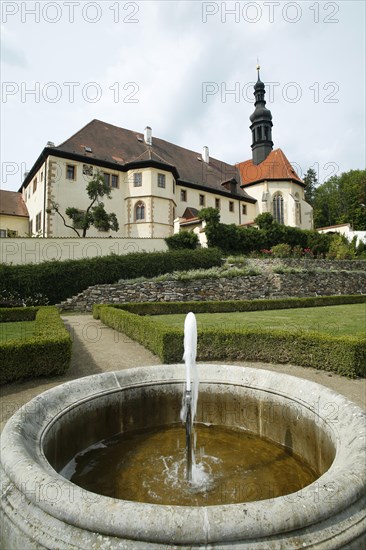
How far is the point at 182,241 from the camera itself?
84.9 feet

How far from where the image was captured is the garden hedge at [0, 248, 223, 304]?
1781 centimetres

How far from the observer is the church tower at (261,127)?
4772 cm

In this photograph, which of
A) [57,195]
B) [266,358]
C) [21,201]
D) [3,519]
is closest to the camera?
[3,519]

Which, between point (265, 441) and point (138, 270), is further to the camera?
point (138, 270)

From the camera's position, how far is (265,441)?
3768 mm

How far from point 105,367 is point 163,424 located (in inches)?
140

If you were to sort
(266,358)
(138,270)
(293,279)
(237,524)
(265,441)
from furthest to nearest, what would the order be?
(293,279) < (138,270) < (266,358) < (265,441) < (237,524)

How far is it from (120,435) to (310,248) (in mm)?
31645

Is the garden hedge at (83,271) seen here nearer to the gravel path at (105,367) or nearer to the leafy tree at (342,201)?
the gravel path at (105,367)

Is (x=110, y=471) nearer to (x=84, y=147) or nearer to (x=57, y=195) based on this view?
(x=57, y=195)

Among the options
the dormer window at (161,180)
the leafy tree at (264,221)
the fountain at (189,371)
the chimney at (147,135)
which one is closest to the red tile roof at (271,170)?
the leafy tree at (264,221)

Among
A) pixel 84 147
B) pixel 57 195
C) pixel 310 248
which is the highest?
pixel 84 147

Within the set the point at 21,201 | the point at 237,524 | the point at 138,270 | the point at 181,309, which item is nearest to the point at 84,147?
the point at 21,201

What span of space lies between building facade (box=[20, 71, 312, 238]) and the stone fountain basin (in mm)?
26370
